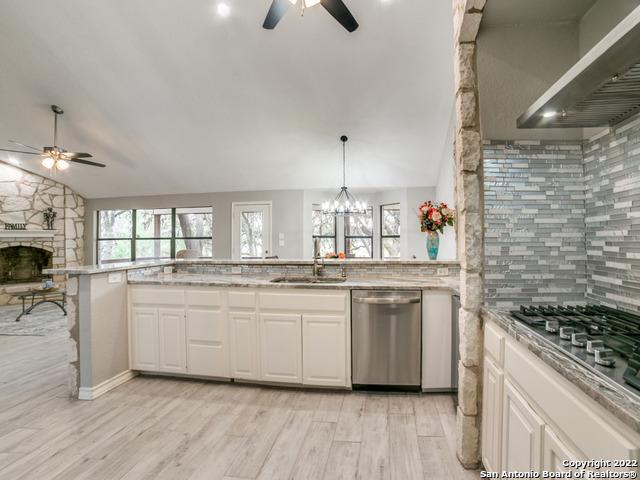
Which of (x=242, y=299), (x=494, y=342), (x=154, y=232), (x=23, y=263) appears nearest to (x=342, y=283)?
(x=242, y=299)

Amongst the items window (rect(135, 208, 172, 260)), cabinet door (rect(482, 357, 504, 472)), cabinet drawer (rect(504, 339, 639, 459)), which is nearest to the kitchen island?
cabinet door (rect(482, 357, 504, 472))

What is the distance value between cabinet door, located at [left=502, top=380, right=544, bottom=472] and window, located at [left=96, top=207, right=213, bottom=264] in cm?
685

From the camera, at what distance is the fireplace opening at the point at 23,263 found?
6.59 metres

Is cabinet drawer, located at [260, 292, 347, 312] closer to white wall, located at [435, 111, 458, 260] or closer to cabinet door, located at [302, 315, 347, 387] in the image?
cabinet door, located at [302, 315, 347, 387]

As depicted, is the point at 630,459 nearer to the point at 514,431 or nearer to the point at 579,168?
the point at 514,431

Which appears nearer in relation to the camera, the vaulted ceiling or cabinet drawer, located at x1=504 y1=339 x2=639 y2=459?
cabinet drawer, located at x1=504 y1=339 x2=639 y2=459

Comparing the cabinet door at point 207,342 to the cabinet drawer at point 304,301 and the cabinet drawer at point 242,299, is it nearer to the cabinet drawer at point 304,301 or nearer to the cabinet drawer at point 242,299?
the cabinet drawer at point 242,299

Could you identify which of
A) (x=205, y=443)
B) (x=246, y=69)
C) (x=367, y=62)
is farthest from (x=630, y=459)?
(x=246, y=69)

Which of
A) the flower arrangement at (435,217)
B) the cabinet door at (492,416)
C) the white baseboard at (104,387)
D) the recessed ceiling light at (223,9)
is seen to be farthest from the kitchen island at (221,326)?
the recessed ceiling light at (223,9)

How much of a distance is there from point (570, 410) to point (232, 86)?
463 centimetres

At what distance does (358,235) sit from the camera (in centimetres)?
721

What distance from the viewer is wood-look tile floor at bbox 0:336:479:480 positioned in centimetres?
168

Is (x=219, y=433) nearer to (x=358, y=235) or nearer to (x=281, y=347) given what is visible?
(x=281, y=347)

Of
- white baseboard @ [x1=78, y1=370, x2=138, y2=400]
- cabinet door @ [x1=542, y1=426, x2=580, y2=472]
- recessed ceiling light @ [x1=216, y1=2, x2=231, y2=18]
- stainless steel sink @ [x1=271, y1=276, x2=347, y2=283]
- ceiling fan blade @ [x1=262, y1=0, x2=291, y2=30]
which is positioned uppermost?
recessed ceiling light @ [x1=216, y1=2, x2=231, y2=18]
